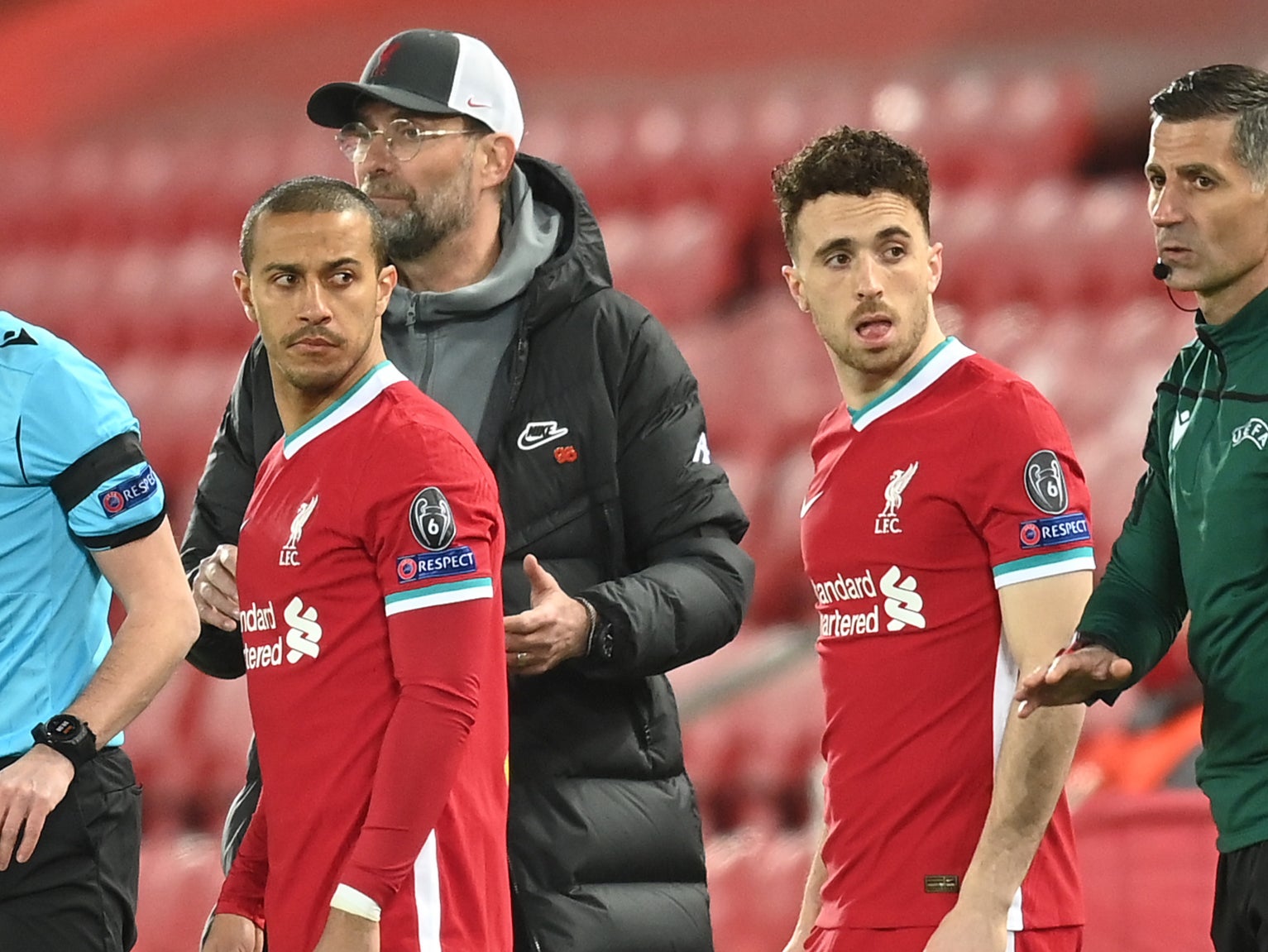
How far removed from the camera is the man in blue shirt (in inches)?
81.2

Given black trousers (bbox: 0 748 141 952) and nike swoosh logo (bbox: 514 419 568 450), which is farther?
nike swoosh logo (bbox: 514 419 568 450)

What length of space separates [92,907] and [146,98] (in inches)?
214

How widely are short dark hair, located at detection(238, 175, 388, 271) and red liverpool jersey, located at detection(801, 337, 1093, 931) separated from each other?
1.88 ft

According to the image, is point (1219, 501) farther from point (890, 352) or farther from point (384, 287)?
point (384, 287)

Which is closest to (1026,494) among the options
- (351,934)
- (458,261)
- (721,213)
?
(351,934)

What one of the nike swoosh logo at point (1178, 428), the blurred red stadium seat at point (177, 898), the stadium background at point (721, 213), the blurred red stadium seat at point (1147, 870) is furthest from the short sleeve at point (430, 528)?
the blurred red stadium seat at point (177, 898)

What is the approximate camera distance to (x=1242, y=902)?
178cm

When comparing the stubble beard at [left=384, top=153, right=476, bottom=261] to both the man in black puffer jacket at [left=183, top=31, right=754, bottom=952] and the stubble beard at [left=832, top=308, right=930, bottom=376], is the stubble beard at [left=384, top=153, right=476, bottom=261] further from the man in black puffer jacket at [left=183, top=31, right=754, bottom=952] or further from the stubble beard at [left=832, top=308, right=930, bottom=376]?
the stubble beard at [left=832, top=308, right=930, bottom=376]

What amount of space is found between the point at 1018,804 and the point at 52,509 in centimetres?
111

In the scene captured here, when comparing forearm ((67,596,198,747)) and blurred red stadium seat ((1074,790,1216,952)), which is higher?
forearm ((67,596,198,747))

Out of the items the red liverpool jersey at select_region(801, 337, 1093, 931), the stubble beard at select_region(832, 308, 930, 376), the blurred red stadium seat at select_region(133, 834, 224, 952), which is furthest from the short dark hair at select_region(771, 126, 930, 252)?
the blurred red stadium seat at select_region(133, 834, 224, 952)

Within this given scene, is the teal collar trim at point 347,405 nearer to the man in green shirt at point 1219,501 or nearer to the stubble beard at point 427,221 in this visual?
the stubble beard at point 427,221

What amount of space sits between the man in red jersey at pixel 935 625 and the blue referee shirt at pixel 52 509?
0.78 meters

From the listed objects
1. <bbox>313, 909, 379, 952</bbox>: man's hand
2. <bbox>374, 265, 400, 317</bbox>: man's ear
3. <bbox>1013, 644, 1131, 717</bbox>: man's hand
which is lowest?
<bbox>313, 909, 379, 952</bbox>: man's hand
